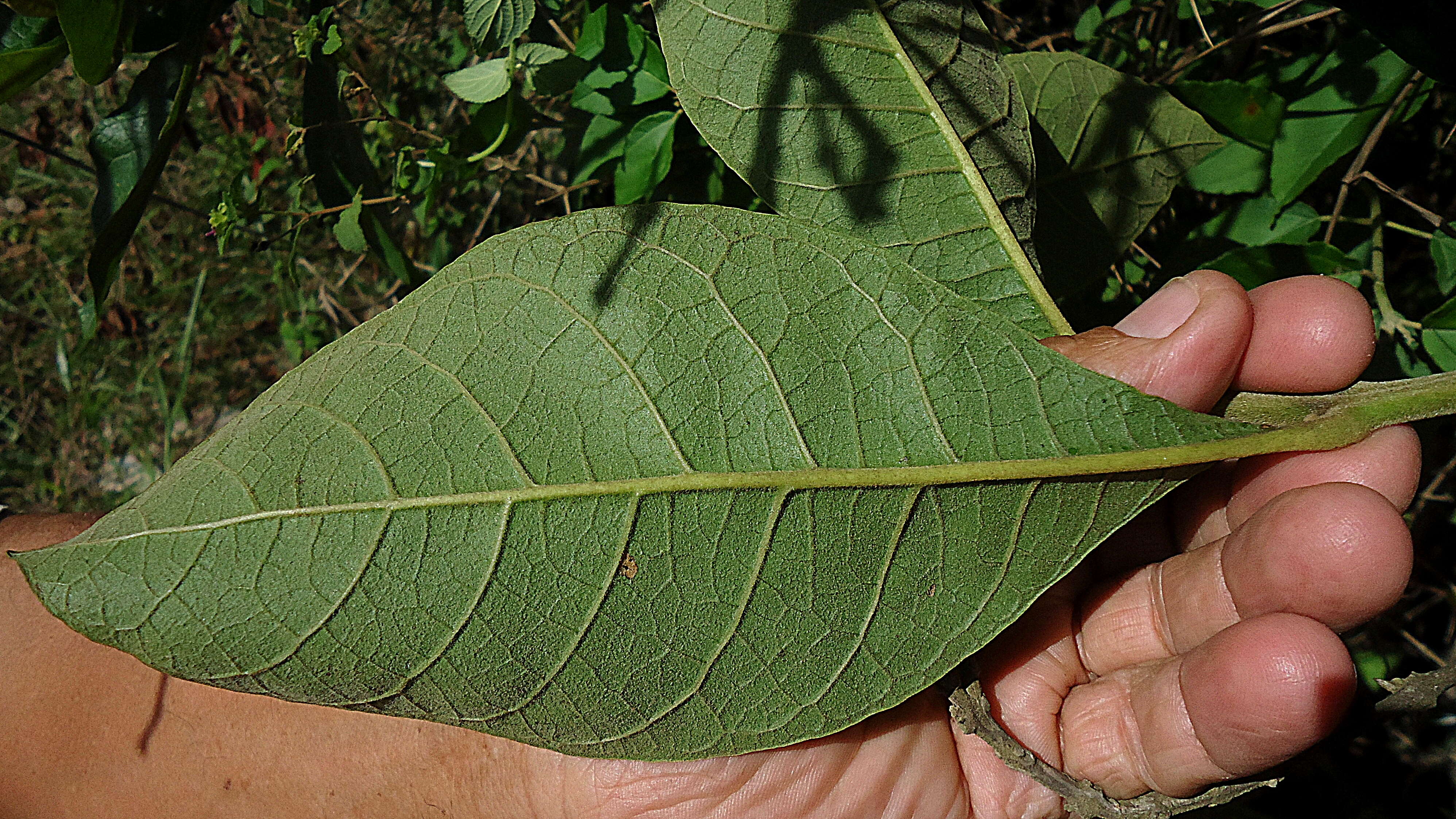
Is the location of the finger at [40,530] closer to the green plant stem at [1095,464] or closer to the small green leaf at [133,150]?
the small green leaf at [133,150]

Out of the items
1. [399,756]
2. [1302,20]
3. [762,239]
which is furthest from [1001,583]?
[399,756]

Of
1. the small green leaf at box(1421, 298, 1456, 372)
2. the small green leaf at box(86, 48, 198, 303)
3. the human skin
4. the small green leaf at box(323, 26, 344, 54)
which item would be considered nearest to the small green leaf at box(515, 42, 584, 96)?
the small green leaf at box(323, 26, 344, 54)

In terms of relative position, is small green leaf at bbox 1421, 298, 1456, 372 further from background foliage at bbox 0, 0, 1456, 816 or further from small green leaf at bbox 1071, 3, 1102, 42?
small green leaf at bbox 1071, 3, 1102, 42

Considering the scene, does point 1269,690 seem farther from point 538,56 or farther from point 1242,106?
point 538,56

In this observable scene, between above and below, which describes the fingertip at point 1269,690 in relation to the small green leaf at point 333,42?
below

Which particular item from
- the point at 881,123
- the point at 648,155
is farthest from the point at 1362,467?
the point at 648,155

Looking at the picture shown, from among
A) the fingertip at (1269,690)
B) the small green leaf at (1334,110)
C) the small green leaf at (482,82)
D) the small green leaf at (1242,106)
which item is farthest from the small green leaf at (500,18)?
the fingertip at (1269,690)
